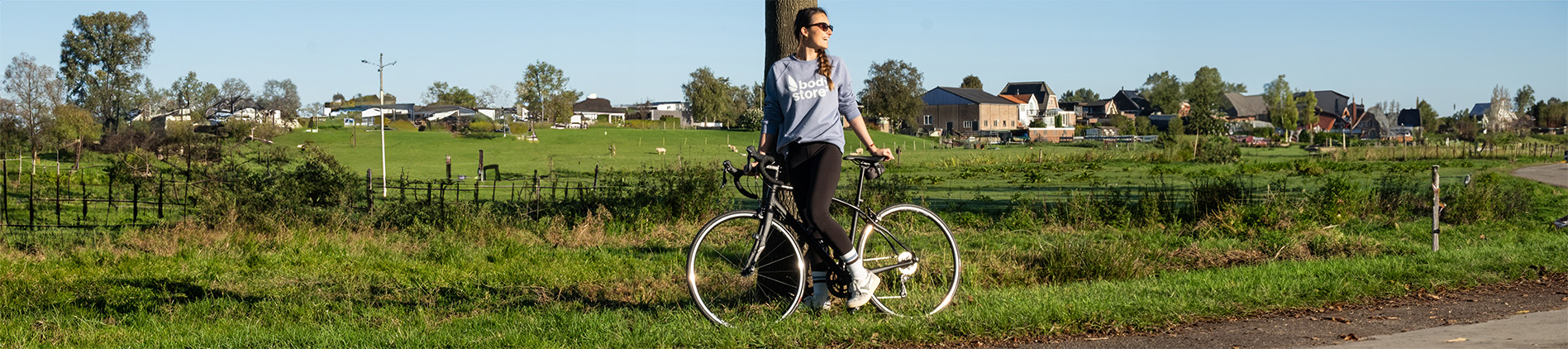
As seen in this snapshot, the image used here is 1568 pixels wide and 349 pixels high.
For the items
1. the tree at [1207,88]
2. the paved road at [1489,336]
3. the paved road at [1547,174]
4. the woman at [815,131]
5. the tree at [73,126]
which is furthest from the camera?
the tree at [1207,88]

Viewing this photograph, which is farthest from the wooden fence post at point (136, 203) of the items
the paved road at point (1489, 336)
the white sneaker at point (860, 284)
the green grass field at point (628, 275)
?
the paved road at point (1489, 336)

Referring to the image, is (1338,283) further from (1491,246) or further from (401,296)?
(401,296)

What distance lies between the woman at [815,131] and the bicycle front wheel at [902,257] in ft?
0.90

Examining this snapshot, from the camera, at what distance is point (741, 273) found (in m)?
5.93

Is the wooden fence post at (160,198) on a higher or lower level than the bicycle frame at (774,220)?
lower

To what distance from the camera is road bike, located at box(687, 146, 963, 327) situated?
5.77 metres

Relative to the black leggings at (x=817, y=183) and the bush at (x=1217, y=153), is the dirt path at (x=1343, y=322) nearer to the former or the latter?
A: the black leggings at (x=817, y=183)

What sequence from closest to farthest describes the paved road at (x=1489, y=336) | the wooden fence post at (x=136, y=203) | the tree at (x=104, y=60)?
the paved road at (x=1489, y=336)
the wooden fence post at (x=136, y=203)
the tree at (x=104, y=60)

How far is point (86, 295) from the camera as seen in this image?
25.7 feet

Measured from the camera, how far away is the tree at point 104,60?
77.0 metres

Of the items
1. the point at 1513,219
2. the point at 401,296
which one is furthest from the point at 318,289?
the point at 1513,219

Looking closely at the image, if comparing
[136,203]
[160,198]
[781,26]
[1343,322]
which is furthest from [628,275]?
[136,203]

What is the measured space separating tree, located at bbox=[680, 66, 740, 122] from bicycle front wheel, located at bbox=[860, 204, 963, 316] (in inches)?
4269

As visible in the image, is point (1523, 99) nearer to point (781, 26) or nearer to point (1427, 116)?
point (1427, 116)
